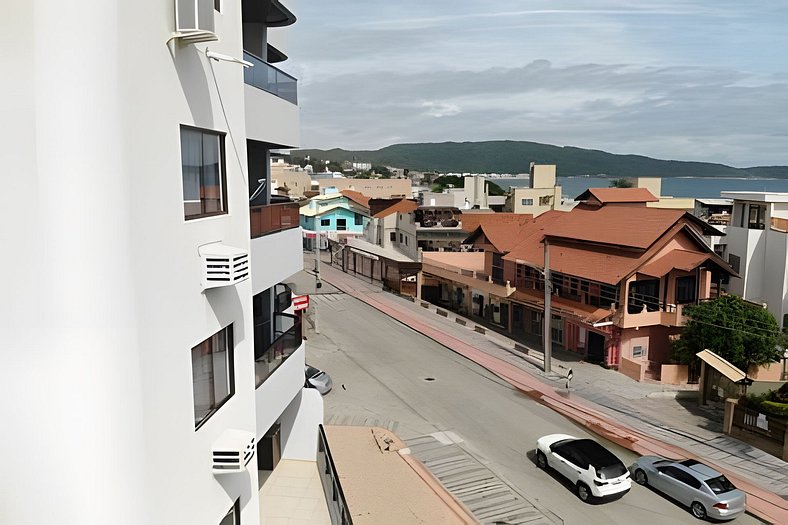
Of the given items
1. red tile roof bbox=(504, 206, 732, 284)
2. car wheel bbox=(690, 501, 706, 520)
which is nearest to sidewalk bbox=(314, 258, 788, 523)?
car wheel bbox=(690, 501, 706, 520)

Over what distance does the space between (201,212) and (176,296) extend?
1301mm

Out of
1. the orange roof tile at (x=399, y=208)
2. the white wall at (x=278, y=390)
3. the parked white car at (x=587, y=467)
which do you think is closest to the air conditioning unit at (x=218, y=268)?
the white wall at (x=278, y=390)

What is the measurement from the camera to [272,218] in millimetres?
12250

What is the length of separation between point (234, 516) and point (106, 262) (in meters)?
4.54

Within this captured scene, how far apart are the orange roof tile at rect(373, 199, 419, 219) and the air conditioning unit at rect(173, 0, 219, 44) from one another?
4717 centimetres

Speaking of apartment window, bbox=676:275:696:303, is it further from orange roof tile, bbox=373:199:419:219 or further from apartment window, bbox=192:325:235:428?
apartment window, bbox=192:325:235:428

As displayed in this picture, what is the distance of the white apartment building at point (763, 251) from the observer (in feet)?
119

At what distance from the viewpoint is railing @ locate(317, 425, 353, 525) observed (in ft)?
41.4

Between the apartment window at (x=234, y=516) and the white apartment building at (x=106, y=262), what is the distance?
902mm

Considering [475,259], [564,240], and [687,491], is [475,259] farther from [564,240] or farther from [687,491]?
[687,491]

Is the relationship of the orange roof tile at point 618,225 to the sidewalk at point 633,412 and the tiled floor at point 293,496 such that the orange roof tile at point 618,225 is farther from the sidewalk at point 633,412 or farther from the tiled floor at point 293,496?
the tiled floor at point 293,496

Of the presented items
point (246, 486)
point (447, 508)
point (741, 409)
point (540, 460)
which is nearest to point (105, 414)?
point (246, 486)

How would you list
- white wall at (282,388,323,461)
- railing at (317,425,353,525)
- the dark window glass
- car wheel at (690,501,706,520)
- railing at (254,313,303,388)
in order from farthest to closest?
the dark window glass < white wall at (282,388,323,461) < car wheel at (690,501,706,520) < railing at (317,425,353,525) < railing at (254,313,303,388)

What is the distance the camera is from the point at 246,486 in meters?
8.73
